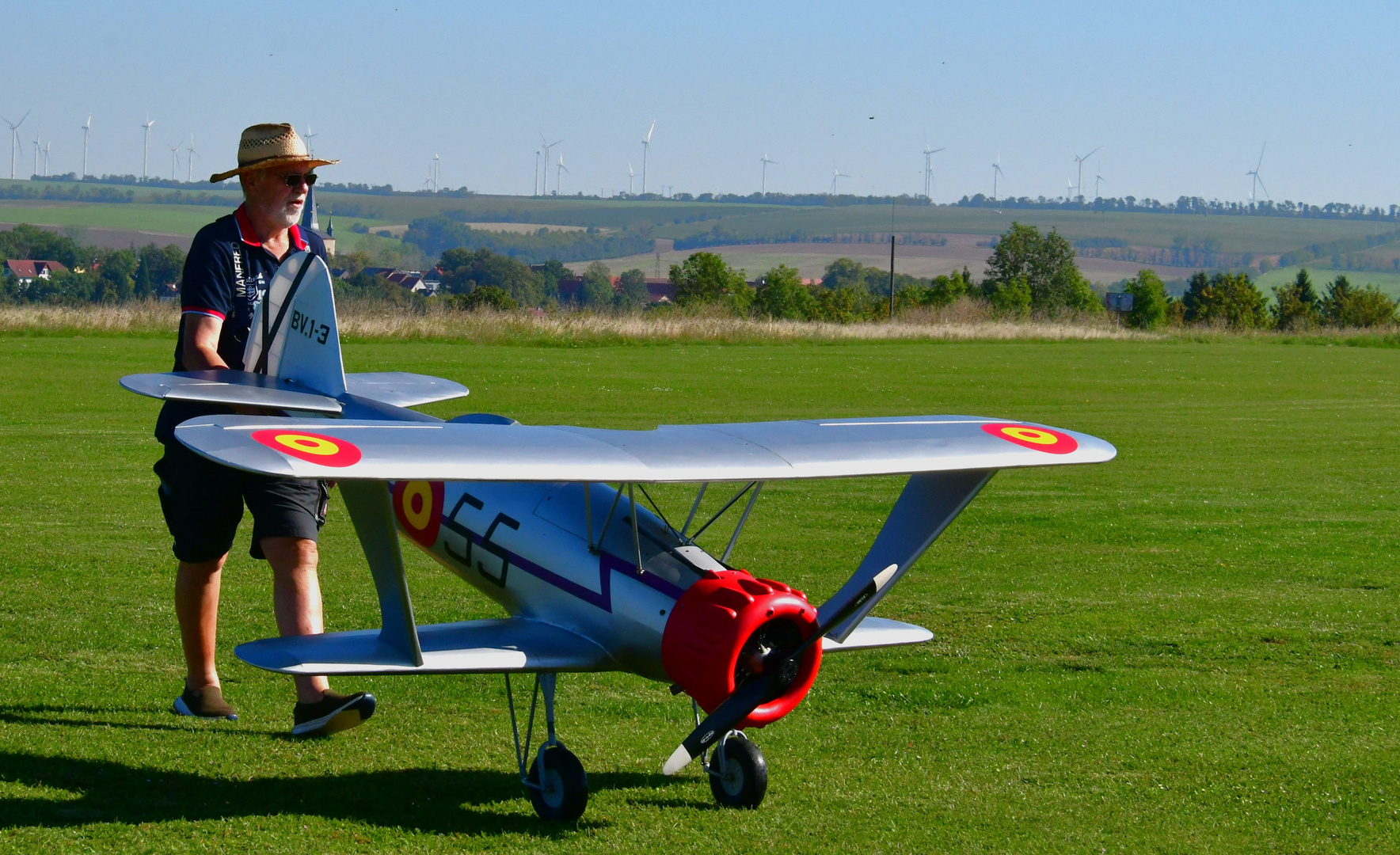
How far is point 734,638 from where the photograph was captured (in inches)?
171

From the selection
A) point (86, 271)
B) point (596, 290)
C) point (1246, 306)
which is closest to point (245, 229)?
point (86, 271)

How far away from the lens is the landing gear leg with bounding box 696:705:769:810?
15.7 feet

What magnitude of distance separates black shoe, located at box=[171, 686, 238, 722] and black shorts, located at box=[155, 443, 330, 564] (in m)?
0.58

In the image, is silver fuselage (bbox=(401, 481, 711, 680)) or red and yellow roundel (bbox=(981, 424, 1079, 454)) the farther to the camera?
red and yellow roundel (bbox=(981, 424, 1079, 454))

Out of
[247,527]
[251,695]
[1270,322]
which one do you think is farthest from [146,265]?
[251,695]

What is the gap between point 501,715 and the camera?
5875mm

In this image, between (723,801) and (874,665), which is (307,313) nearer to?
(723,801)

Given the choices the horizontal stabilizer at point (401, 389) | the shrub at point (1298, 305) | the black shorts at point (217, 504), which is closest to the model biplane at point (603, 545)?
the black shorts at point (217, 504)

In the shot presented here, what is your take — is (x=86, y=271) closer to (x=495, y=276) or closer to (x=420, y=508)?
(x=495, y=276)

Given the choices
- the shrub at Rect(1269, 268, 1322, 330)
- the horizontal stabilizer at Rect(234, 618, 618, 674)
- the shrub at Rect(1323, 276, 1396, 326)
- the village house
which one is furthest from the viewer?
the village house

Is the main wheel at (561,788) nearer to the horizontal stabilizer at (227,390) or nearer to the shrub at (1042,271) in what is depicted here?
the horizontal stabilizer at (227,390)

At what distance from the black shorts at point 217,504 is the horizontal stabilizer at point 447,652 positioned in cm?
84

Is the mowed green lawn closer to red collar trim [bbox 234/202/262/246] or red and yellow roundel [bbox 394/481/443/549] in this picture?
red and yellow roundel [bbox 394/481/443/549]

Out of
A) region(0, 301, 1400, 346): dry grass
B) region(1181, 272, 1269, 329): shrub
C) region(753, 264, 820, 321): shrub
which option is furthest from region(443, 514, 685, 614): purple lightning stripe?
region(1181, 272, 1269, 329): shrub
